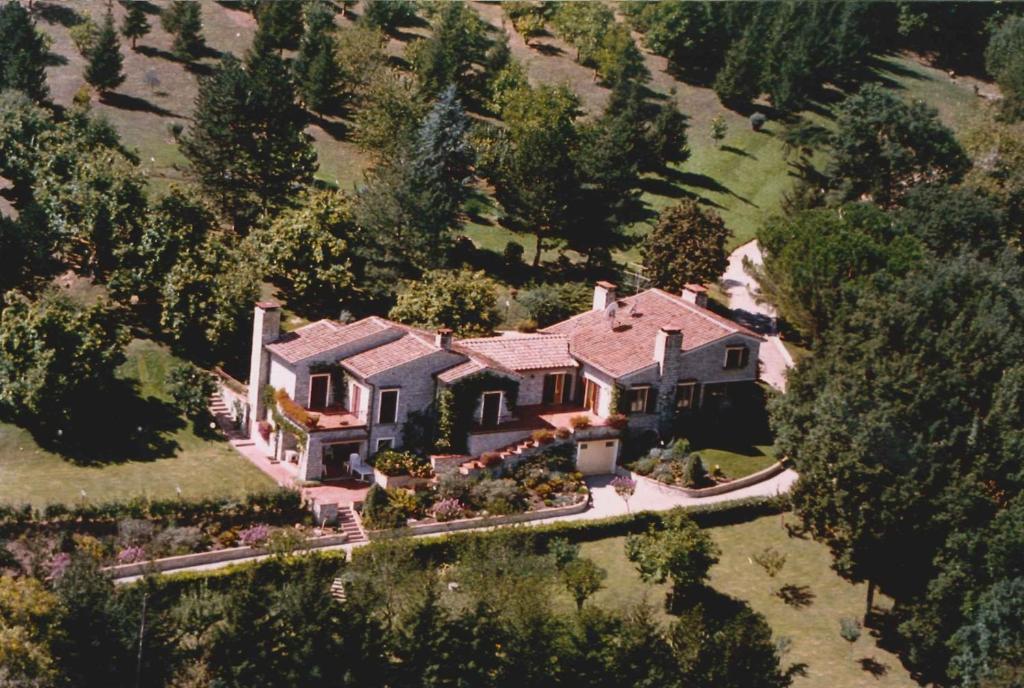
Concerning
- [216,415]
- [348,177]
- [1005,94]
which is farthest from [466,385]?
[1005,94]

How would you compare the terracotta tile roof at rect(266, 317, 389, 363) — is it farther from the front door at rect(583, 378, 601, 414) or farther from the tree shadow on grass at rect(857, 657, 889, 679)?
the tree shadow on grass at rect(857, 657, 889, 679)

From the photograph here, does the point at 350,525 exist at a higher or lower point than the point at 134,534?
lower

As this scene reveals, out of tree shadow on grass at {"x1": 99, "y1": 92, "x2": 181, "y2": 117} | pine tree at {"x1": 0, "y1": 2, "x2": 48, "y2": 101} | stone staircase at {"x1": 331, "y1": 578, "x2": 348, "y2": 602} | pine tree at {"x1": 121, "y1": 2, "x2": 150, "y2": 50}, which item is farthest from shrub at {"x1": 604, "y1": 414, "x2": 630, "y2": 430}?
pine tree at {"x1": 121, "y1": 2, "x2": 150, "y2": 50}

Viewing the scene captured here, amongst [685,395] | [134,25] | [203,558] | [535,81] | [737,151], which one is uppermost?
[134,25]

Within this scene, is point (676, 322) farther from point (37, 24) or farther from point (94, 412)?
point (37, 24)

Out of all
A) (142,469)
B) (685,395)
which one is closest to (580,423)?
(685,395)

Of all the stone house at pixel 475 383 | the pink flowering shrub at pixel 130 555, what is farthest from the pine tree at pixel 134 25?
the pink flowering shrub at pixel 130 555

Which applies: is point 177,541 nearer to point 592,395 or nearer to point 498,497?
point 498,497
